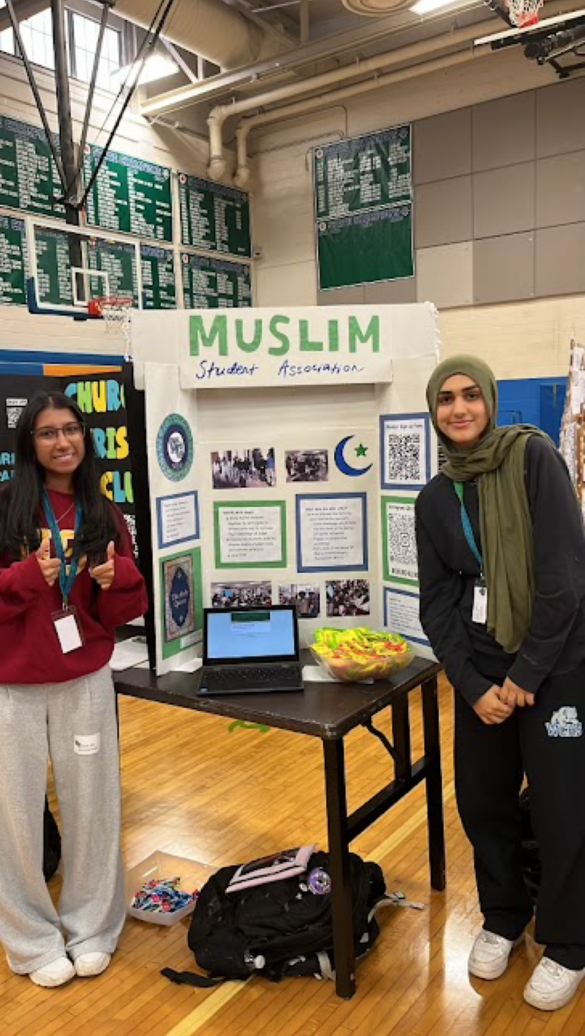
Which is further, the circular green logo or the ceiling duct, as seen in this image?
the ceiling duct

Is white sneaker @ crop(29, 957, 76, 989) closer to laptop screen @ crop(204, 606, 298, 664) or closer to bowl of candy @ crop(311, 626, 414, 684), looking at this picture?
laptop screen @ crop(204, 606, 298, 664)

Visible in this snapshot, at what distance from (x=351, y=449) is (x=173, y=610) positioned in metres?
0.80

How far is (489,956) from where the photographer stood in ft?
7.30

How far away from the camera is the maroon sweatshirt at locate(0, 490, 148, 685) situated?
6.88 feet

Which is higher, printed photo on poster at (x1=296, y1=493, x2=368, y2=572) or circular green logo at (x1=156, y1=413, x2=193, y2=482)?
circular green logo at (x1=156, y1=413, x2=193, y2=482)

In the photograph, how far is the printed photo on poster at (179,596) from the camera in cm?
261

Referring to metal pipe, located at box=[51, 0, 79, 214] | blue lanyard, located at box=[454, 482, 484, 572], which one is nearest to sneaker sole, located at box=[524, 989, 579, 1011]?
blue lanyard, located at box=[454, 482, 484, 572]

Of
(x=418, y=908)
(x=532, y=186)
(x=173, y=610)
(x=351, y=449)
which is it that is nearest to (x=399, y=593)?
(x=351, y=449)

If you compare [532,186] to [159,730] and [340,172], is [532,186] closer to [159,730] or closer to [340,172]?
[340,172]

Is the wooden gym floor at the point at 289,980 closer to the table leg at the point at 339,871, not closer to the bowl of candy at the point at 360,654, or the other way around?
the table leg at the point at 339,871

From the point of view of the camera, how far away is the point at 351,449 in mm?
2762

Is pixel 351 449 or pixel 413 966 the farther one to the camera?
pixel 351 449

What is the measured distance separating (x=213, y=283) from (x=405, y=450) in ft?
16.3

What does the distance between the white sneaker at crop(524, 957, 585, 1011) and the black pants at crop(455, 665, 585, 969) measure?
0.09 ft
